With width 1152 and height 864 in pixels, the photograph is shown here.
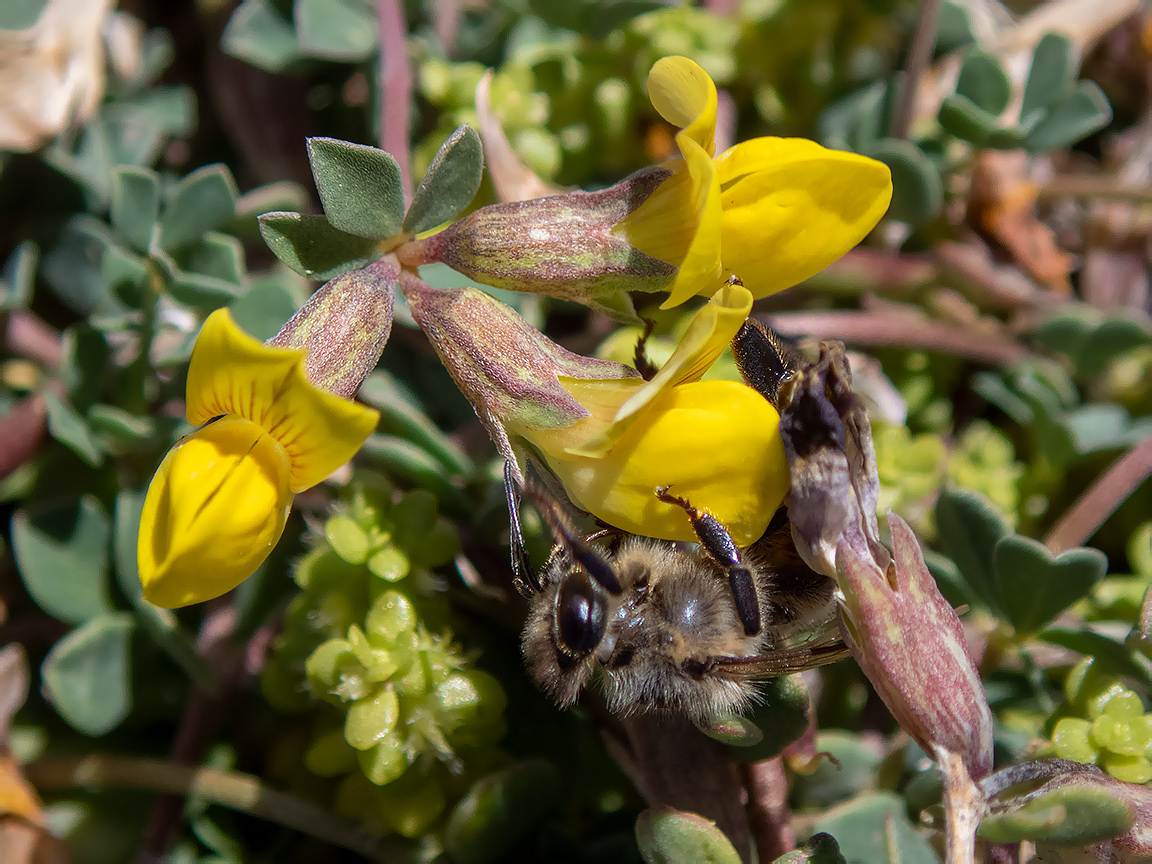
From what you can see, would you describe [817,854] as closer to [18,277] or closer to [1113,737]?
[1113,737]

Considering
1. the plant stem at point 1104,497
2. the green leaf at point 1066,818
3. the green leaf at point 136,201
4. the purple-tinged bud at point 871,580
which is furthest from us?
the plant stem at point 1104,497

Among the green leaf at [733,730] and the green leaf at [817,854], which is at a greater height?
the green leaf at [733,730]

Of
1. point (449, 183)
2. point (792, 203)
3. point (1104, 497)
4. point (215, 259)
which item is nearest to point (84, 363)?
point (215, 259)

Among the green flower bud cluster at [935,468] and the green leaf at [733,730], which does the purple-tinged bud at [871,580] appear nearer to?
the green leaf at [733,730]

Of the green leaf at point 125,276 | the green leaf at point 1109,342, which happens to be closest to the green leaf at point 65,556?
the green leaf at point 125,276

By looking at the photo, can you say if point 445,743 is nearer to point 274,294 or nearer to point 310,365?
point 310,365
